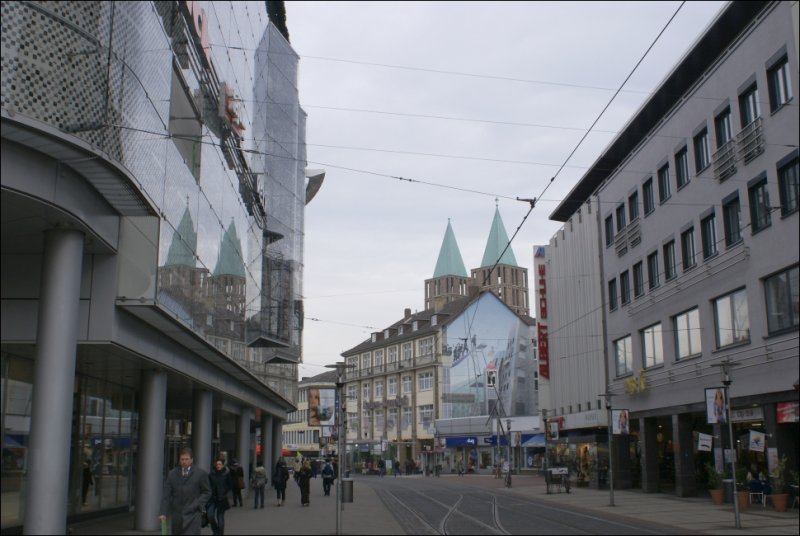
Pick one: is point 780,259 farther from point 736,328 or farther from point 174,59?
point 174,59

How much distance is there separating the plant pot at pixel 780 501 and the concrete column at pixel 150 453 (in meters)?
16.6

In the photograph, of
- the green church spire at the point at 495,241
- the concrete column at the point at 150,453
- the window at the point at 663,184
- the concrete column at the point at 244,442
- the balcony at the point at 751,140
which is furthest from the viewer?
the green church spire at the point at 495,241

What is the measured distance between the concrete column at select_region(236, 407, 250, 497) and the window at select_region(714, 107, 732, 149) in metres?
22.1

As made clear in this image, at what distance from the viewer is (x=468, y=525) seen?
72.2ft

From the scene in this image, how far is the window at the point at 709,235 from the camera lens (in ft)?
100

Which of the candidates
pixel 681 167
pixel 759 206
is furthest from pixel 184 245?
pixel 681 167

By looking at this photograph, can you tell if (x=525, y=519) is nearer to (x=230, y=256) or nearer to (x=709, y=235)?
(x=230, y=256)

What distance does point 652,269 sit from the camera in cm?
3725

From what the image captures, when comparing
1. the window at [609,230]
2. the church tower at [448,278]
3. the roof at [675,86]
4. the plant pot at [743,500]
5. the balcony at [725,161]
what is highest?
the church tower at [448,278]

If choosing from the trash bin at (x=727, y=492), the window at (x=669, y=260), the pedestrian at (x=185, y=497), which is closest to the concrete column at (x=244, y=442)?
the trash bin at (x=727, y=492)

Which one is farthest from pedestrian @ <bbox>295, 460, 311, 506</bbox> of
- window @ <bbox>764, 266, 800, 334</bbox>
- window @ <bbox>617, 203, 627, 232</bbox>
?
window @ <bbox>617, 203, 627, 232</bbox>

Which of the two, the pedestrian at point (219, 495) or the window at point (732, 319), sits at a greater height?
the window at point (732, 319)

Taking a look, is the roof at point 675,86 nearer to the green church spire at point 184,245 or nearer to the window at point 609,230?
the window at point 609,230

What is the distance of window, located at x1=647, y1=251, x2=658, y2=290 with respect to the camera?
3669cm
